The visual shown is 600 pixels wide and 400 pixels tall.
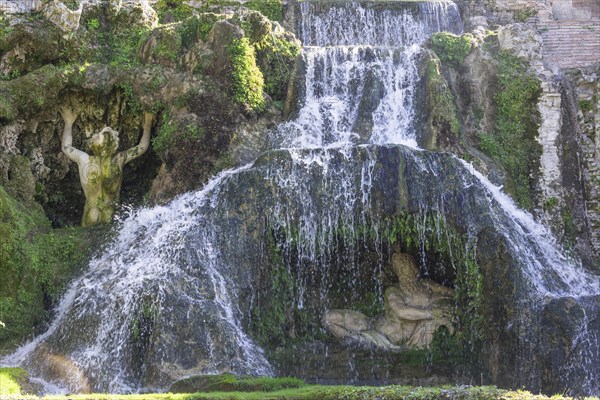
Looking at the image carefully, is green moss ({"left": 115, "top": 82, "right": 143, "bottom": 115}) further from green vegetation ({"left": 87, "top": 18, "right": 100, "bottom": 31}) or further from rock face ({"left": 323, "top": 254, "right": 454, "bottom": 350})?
rock face ({"left": 323, "top": 254, "right": 454, "bottom": 350})

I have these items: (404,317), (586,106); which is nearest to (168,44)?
(404,317)

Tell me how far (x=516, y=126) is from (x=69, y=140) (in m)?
10.8

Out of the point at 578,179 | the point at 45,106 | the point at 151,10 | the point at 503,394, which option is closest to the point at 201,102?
the point at 45,106

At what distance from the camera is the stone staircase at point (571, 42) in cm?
2692

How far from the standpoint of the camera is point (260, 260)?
61.5 feet

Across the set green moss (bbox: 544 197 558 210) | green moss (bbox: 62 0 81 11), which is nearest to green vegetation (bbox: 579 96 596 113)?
green moss (bbox: 544 197 558 210)

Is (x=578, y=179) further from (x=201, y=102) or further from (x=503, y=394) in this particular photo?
(x=503, y=394)

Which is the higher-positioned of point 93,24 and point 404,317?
point 93,24

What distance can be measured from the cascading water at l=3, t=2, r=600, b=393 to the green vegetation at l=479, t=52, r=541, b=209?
2.85 meters

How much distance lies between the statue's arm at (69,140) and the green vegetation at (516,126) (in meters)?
9.54

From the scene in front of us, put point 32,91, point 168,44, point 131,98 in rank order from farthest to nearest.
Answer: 1. point 168,44
2. point 131,98
3. point 32,91

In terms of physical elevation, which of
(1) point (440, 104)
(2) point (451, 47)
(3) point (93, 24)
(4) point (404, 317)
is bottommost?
(4) point (404, 317)

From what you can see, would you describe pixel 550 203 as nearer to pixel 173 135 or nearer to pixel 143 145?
pixel 173 135

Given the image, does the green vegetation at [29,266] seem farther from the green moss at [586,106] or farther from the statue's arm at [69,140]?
the green moss at [586,106]
